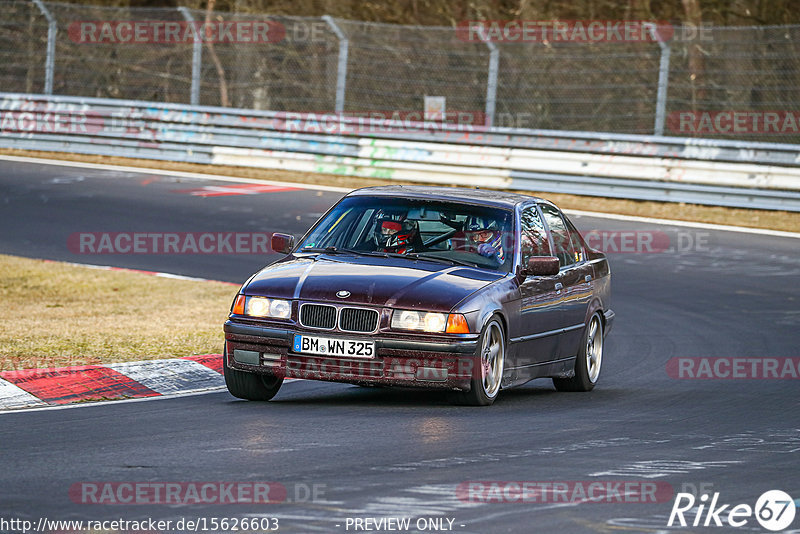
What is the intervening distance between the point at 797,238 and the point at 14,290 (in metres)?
10.6

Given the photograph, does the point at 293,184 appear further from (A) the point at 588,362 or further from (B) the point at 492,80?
(A) the point at 588,362

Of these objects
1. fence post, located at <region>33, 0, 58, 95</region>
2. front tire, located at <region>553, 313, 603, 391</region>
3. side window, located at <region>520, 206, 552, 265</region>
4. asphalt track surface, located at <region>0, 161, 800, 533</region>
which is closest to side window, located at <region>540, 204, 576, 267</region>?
side window, located at <region>520, 206, 552, 265</region>

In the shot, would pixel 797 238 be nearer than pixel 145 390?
No

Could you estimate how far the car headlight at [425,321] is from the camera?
833 cm

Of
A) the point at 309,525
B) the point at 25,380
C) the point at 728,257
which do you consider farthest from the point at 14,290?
the point at 309,525

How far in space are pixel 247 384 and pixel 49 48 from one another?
63.4 ft

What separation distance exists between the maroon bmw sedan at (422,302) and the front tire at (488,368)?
10 millimetres

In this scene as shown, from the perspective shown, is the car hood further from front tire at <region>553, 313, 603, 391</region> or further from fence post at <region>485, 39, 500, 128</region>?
fence post at <region>485, 39, 500, 128</region>

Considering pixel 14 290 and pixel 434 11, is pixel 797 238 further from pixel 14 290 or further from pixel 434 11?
pixel 434 11

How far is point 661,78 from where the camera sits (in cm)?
2194

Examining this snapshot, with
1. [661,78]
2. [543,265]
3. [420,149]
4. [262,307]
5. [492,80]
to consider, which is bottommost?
[262,307]

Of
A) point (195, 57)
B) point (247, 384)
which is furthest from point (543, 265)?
point (195, 57)

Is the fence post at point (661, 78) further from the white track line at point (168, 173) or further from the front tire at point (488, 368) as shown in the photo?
the front tire at point (488, 368)

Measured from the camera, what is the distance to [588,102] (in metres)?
24.5
